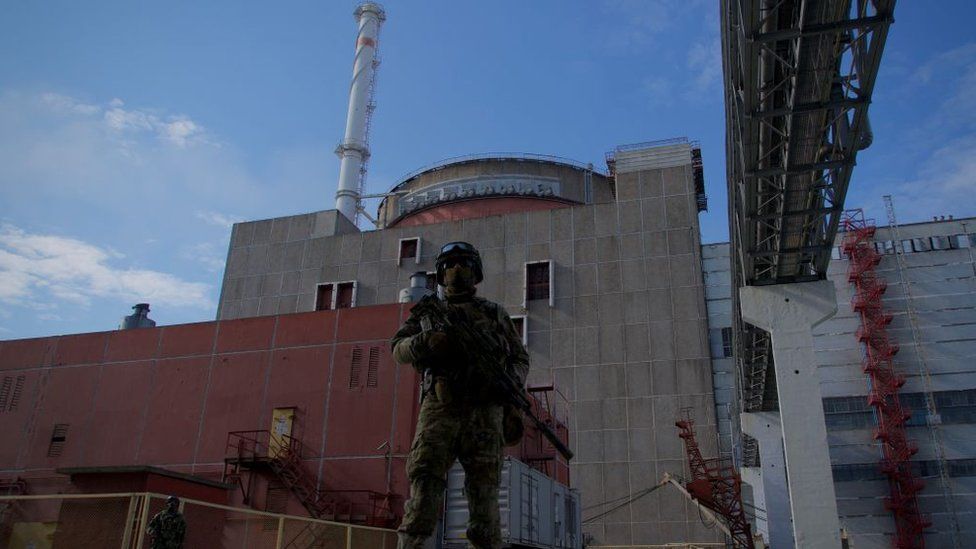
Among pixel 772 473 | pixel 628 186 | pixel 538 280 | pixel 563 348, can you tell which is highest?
pixel 628 186

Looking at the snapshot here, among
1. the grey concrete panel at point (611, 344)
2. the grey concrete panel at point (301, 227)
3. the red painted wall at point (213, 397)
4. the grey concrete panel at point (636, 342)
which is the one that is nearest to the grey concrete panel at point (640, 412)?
the grey concrete panel at point (636, 342)

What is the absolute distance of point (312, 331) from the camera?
27750mm

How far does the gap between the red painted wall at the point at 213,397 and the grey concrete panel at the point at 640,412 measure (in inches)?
303

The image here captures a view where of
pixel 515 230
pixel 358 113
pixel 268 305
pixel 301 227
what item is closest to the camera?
pixel 515 230

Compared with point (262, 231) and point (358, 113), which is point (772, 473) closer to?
point (262, 231)

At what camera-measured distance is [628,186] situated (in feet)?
143

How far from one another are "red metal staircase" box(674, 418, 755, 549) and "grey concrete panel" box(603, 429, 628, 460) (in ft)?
9.44

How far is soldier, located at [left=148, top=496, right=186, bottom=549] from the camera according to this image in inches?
381

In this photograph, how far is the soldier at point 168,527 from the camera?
31.7ft

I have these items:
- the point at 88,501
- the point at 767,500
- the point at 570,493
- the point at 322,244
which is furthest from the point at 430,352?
the point at 322,244

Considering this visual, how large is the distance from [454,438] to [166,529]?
227 inches

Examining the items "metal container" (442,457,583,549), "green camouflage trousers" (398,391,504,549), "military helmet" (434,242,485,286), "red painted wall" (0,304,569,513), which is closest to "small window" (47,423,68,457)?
"red painted wall" (0,304,569,513)

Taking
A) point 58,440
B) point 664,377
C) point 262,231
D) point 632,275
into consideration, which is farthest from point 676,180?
point 58,440

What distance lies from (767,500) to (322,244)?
30380 mm
